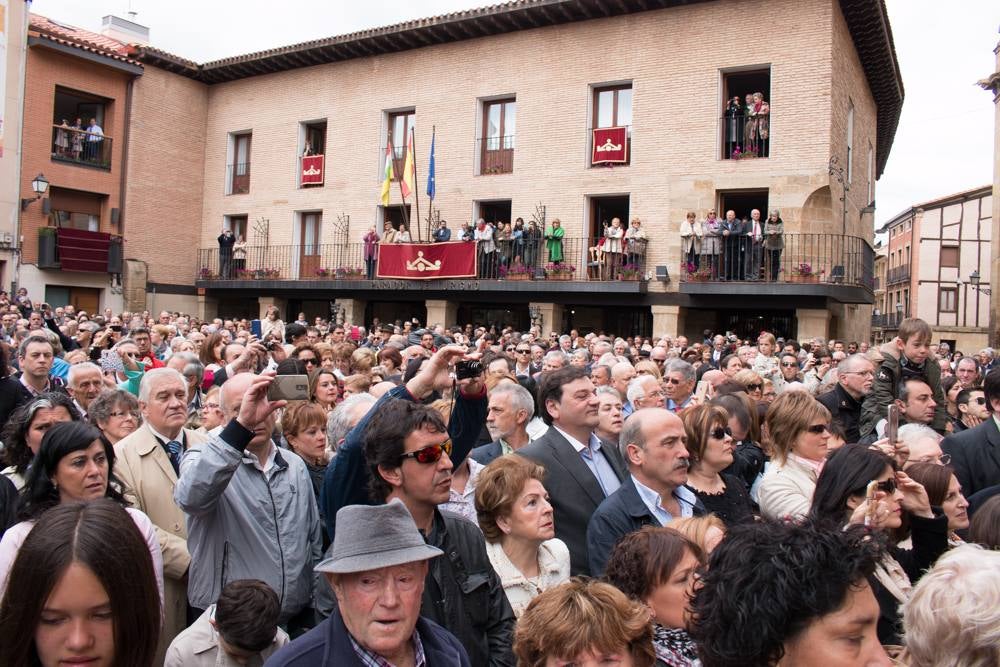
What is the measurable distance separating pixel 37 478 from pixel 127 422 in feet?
5.30

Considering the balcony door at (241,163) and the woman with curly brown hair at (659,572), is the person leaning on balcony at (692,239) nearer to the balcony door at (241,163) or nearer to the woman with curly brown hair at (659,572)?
the balcony door at (241,163)

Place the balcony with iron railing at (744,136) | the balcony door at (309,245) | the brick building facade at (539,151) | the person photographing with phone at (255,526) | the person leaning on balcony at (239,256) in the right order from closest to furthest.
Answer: the person photographing with phone at (255,526)
the brick building facade at (539,151)
the balcony with iron railing at (744,136)
the balcony door at (309,245)
the person leaning on balcony at (239,256)

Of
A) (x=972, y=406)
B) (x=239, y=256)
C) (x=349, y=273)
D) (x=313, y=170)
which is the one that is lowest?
(x=972, y=406)

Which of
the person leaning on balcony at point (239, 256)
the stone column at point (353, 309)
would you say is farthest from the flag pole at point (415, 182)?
the person leaning on balcony at point (239, 256)

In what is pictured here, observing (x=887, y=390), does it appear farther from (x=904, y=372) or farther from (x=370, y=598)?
(x=370, y=598)

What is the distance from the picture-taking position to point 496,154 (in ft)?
71.7

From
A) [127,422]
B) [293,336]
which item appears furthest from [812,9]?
[127,422]

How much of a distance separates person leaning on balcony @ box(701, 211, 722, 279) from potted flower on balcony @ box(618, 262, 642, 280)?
1666 mm

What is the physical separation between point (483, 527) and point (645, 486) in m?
0.92

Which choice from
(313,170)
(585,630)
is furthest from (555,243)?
(585,630)

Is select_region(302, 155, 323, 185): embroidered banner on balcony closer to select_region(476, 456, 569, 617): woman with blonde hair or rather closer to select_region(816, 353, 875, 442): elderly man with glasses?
select_region(816, 353, 875, 442): elderly man with glasses

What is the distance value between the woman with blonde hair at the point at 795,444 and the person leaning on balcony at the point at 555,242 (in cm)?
1529

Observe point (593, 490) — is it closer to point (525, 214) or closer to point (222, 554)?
point (222, 554)

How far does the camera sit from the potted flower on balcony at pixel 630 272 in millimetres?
19000
